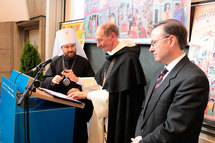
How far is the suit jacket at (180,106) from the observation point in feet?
4.27

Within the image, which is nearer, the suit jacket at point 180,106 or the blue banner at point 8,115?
the suit jacket at point 180,106

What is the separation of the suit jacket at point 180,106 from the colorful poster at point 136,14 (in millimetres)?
1058

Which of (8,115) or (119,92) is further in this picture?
(119,92)

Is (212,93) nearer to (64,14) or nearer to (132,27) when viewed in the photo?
(132,27)

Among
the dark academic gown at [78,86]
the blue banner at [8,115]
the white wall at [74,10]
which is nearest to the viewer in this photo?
the blue banner at [8,115]

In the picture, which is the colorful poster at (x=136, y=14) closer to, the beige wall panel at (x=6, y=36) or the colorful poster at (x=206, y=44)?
the colorful poster at (x=206, y=44)

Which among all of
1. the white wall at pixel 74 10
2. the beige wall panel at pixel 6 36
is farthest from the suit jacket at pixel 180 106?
the beige wall panel at pixel 6 36

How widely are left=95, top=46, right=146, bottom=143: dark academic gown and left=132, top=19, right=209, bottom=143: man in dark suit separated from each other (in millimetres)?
618

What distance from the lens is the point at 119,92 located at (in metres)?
2.32

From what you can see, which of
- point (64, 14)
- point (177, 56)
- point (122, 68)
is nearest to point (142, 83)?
point (122, 68)

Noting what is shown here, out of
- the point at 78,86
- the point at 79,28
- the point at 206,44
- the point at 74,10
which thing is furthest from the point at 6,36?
the point at 206,44

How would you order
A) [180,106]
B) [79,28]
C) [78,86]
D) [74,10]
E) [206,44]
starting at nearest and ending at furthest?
[180,106] → [206,44] → [78,86] → [79,28] → [74,10]

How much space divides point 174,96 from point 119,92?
94 centimetres

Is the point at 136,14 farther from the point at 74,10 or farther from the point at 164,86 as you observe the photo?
the point at 74,10
